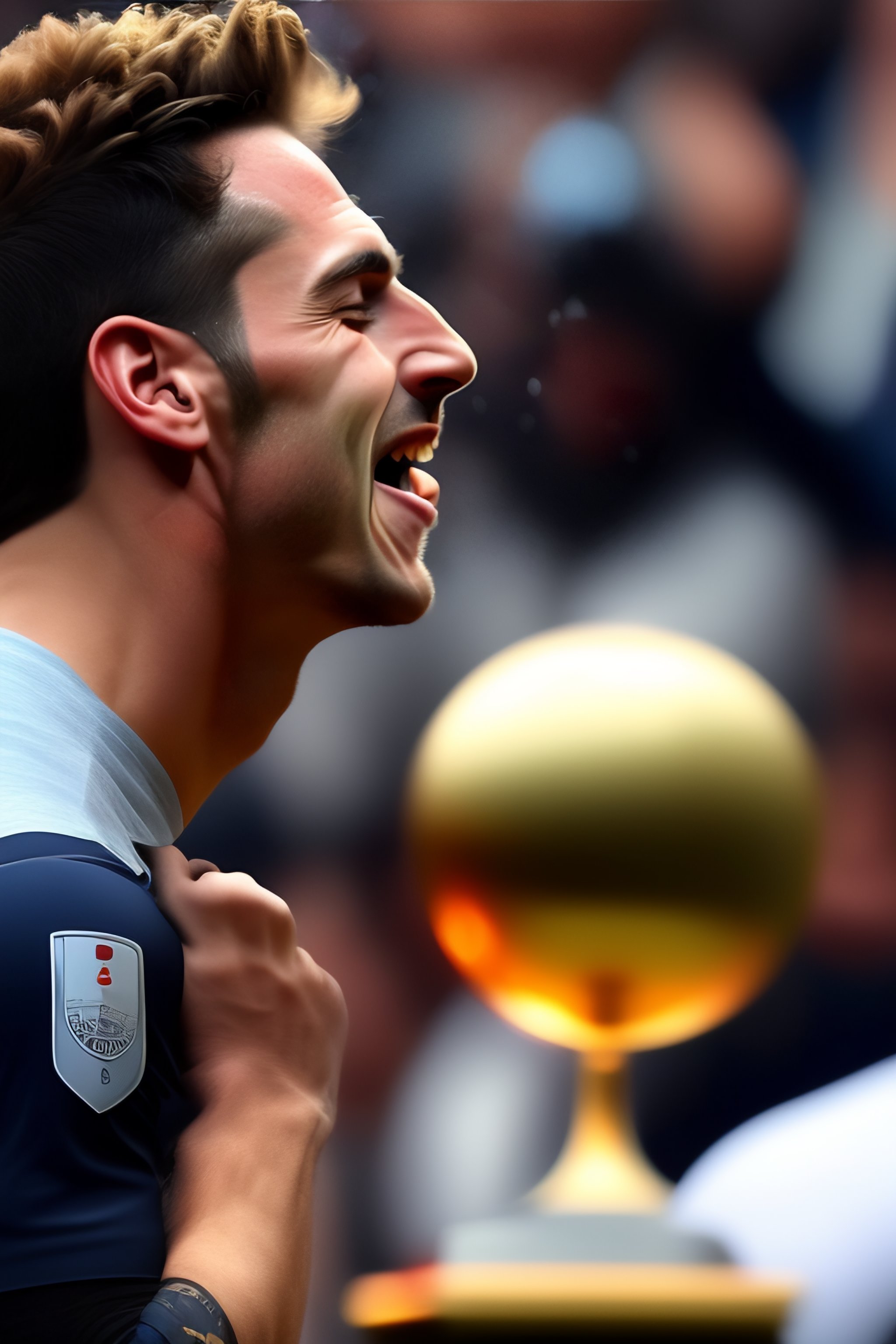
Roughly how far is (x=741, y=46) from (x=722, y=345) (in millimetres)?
256

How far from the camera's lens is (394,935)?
113 centimetres

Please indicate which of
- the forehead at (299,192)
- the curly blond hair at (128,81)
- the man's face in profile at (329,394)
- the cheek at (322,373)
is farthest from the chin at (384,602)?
the curly blond hair at (128,81)

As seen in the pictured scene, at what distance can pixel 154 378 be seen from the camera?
91 cm

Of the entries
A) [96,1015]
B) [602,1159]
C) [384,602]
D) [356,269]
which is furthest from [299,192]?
[602,1159]

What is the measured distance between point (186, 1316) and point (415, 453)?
1.89ft

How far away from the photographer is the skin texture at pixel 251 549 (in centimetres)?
79

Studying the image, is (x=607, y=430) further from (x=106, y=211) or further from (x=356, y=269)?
(x=106, y=211)

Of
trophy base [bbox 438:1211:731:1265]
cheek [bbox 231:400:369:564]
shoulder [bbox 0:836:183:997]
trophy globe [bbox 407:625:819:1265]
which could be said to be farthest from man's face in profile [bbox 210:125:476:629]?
trophy base [bbox 438:1211:731:1265]

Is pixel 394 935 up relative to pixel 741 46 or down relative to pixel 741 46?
down

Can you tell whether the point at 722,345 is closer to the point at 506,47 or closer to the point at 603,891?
the point at 506,47

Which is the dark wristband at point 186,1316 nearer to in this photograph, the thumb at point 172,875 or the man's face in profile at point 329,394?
the thumb at point 172,875

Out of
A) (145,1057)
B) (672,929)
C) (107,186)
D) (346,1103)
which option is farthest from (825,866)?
(107,186)

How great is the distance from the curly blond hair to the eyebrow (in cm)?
13

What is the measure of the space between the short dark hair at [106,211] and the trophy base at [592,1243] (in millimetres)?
546
